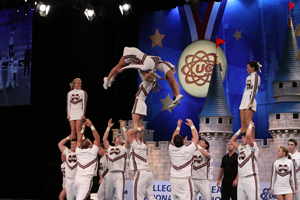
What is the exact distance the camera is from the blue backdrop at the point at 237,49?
13367 mm

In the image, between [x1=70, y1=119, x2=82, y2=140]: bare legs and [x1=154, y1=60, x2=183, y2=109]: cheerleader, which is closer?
[x1=154, y1=60, x2=183, y2=109]: cheerleader

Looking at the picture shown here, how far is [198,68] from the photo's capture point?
1447cm

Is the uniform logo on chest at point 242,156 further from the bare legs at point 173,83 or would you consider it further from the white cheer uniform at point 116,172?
the white cheer uniform at point 116,172

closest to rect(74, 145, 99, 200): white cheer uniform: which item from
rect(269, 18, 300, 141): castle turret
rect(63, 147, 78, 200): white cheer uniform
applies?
rect(63, 147, 78, 200): white cheer uniform

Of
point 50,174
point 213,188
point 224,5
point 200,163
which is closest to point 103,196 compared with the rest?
point 200,163

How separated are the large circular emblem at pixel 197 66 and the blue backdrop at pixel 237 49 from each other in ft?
0.77

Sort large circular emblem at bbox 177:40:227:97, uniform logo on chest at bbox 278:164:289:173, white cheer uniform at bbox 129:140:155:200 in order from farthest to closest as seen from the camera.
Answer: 1. large circular emblem at bbox 177:40:227:97
2. uniform logo on chest at bbox 278:164:289:173
3. white cheer uniform at bbox 129:140:155:200

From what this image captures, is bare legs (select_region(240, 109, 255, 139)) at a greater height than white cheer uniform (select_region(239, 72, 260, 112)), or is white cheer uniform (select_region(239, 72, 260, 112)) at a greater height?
white cheer uniform (select_region(239, 72, 260, 112))

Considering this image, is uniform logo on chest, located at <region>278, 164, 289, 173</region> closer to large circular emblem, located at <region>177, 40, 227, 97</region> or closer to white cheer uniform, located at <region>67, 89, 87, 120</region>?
white cheer uniform, located at <region>67, 89, 87, 120</region>

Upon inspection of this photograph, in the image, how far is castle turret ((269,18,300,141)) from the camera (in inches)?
498

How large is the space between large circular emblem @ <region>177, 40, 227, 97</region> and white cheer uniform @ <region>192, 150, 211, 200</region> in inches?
273

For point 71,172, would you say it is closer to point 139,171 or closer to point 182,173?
point 139,171

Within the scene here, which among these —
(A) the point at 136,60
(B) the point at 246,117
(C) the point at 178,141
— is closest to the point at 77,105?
(A) the point at 136,60

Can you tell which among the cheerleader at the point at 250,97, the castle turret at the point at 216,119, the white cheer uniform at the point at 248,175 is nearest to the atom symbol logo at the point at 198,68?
the castle turret at the point at 216,119
